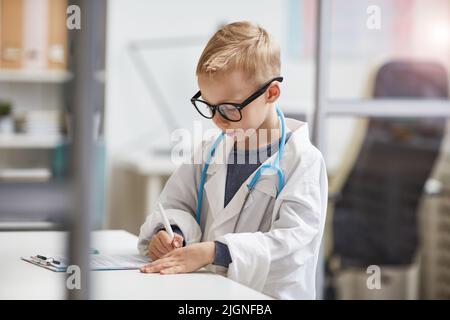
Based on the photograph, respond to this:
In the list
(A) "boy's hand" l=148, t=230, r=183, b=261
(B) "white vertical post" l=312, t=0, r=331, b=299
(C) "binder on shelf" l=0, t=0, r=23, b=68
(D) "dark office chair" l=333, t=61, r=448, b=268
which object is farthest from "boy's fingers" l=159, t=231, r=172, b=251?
(C) "binder on shelf" l=0, t=0, r=23, b=68

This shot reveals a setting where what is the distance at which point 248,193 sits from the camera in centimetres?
95

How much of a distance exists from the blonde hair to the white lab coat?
94 mm

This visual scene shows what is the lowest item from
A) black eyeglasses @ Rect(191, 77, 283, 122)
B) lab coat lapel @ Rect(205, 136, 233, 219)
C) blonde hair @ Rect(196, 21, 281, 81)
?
lab coat lapel @ Rect(205, 136, 233, 219)

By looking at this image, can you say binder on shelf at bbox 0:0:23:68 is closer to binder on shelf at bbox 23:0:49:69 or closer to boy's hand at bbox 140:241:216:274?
binder on shelf at bbox 23:0:49:69

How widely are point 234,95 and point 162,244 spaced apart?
21 centimetres

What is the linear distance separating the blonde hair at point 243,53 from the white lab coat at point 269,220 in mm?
94

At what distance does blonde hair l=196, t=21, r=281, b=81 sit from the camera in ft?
2.98

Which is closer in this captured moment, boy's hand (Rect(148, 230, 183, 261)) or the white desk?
the white desk

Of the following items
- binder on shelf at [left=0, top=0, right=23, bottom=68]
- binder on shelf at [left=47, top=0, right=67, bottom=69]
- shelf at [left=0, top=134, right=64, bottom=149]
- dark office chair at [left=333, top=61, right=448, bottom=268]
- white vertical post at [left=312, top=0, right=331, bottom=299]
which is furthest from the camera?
shelf at [left=0, top=134, right=64, bottom=149]

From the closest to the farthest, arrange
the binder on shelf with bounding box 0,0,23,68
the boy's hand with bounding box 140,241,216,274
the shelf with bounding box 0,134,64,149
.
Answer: the boy's hand with bounding box 140,241,216,274 < the binder on shelf with bounding box 0,0,23,68 < the shelf with bounding box 0,134,64,149

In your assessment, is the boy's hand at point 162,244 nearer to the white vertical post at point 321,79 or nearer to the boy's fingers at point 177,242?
the boy's fingers at point 177,242

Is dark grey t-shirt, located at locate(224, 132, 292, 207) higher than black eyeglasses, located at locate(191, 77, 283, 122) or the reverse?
the reverse
